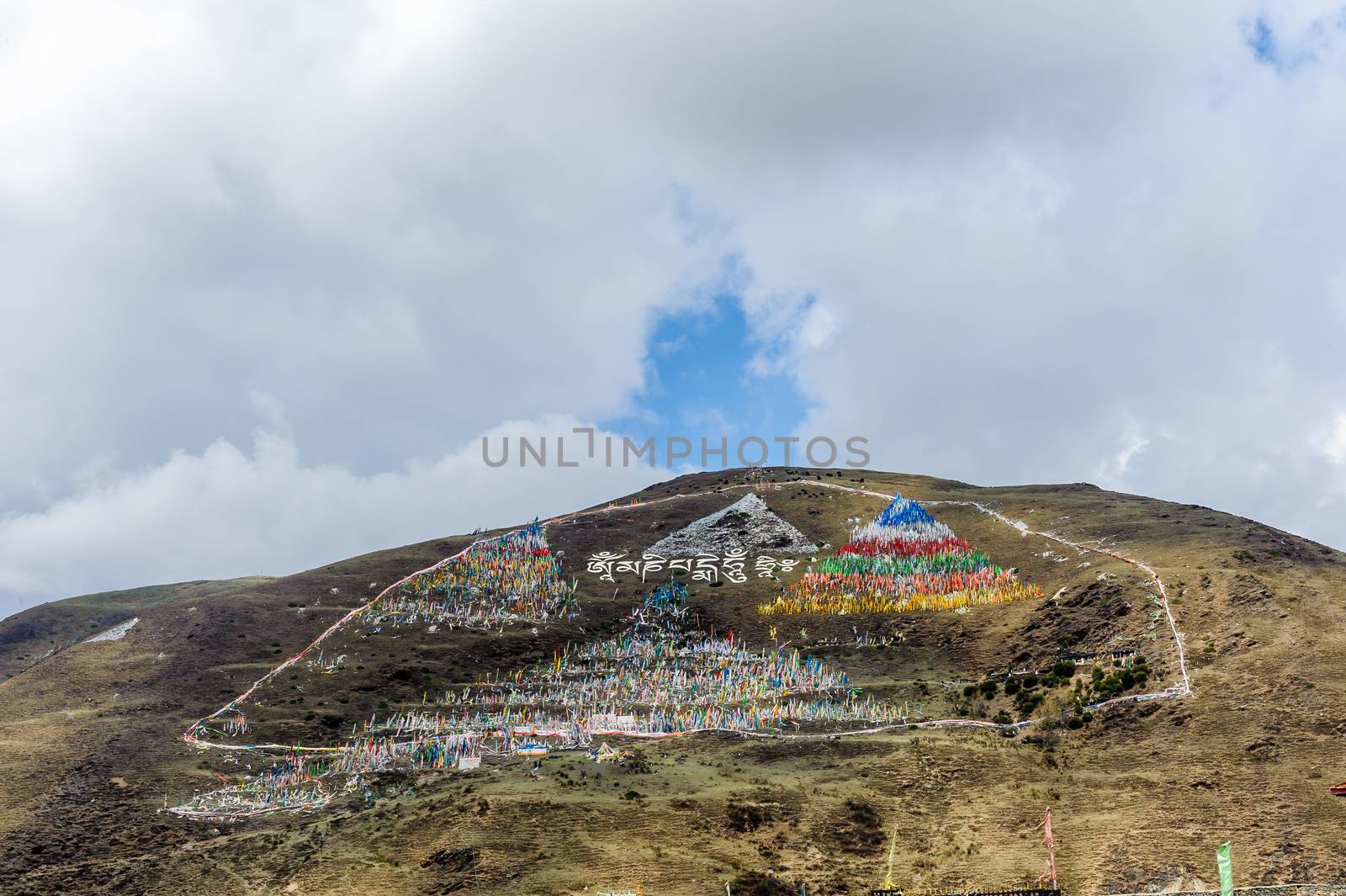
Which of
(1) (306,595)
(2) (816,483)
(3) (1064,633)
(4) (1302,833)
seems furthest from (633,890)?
(2) (816,483)

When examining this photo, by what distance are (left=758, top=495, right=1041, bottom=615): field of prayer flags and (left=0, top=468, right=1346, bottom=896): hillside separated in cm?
151

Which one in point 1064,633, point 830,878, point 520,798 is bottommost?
point 830,878

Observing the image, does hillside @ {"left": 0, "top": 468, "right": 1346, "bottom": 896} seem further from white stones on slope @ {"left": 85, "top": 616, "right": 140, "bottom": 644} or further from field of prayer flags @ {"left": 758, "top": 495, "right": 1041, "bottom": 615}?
field of prayer flags @ {"left": 758, "top": 495, "right": 1041, "bottom": 615}

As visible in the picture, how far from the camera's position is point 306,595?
315 ft

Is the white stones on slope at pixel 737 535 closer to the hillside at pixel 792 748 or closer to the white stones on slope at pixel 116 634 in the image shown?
the hillside at pixel 792 748

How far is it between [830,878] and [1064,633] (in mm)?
34888

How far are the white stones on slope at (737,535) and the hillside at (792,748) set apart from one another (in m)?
16.3

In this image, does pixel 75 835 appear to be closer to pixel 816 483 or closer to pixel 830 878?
pixel 830 878

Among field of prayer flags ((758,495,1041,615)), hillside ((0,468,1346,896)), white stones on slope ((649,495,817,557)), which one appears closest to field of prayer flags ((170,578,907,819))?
hillside ((0,468,1346,896))

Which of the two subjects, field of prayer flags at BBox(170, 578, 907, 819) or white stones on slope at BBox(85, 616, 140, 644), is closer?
field of prayer flags at BBox(170, 578, 907, 819)

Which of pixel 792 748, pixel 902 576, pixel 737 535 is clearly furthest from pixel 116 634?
pixel 902 576

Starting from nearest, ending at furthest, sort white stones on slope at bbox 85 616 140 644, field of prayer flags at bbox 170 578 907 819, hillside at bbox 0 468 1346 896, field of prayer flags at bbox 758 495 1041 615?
hillside at bbox 0 468 1346 896 → field of prayer flags at bbox 170 578 907 819 → white stones on slope at bbox 85 616 140 644 → field of prayer flags at bbox 758 495 1041 615

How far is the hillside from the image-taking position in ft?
146

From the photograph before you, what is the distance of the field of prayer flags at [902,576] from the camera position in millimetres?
87125
